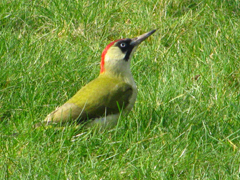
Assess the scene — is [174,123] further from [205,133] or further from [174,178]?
[174,178]

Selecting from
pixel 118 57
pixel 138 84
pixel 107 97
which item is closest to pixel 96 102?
pixel 107 97

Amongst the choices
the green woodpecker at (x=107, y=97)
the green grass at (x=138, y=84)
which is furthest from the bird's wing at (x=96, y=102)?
the green grass at (x=138, y=84)

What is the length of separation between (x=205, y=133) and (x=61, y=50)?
194 cm

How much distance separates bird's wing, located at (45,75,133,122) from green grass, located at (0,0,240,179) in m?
0.14

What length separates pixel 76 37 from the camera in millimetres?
5871

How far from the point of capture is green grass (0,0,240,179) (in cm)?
369

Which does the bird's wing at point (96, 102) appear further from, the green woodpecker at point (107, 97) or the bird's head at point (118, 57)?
the bird's head at point (118, 57)

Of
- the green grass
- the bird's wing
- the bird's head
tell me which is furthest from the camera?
the bird's head

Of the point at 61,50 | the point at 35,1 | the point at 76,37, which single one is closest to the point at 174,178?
the point at 61,50

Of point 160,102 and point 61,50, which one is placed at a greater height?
point 61,50

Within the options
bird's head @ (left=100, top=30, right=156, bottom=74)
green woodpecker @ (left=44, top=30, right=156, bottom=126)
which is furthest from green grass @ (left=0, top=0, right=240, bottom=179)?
bird's head @ (left=100, top=30, right=156, bottom=74)

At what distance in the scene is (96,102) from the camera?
419 cm

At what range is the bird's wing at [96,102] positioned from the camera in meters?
4.10

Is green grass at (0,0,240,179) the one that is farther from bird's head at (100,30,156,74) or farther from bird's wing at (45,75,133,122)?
Result: bird's head at (100,30,156,74)
